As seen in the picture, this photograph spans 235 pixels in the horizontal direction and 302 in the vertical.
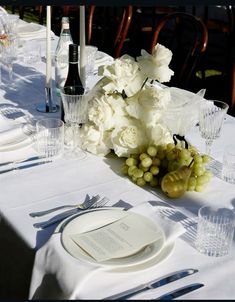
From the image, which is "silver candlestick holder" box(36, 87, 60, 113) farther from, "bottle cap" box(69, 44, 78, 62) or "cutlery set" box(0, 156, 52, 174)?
"cutlery set" box(0, 156, 52, 174)

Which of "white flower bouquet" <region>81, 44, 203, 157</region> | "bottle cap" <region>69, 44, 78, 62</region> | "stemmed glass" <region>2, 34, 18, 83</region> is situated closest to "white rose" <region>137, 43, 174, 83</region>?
"white flower bouquet" <region>81, 44, 203, 157</region>

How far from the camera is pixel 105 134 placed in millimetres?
1427

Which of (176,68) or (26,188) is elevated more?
(26,188)

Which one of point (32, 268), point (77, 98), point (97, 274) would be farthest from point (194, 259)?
point (77, 98)

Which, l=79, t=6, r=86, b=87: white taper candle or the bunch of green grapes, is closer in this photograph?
the bunch of green grapes

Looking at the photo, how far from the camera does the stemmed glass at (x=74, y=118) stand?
1462 millimetres

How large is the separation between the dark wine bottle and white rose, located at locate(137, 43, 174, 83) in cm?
27

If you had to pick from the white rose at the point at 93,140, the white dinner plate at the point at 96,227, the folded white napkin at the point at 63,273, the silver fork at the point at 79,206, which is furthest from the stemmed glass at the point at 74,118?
the folded white napkin at the point at 63,273

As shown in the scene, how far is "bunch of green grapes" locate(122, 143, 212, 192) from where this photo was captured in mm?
1299

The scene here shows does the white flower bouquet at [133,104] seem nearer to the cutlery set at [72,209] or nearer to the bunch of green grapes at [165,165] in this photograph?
the bunch of green grapes at [165,165]

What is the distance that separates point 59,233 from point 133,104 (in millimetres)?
440

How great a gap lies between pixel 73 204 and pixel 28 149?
33 centimetres

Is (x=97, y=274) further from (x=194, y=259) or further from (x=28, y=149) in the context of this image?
(x=28, y=149)

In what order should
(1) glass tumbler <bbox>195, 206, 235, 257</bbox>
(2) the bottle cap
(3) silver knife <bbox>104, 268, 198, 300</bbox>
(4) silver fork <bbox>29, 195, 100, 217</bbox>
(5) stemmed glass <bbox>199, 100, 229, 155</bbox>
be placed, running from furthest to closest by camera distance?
(2) the bottle cap
(5) stemmed glass <bbox>199, 100, 229, 155</bbox>
(4) silver fork <bbox>29, 195, 100, 217</bbox>
(1) glass tumbler <bbox>195, 206, 235, 257</bbox>
(3) silver knife <bbox>104, 268, 198, 300</bbox>
